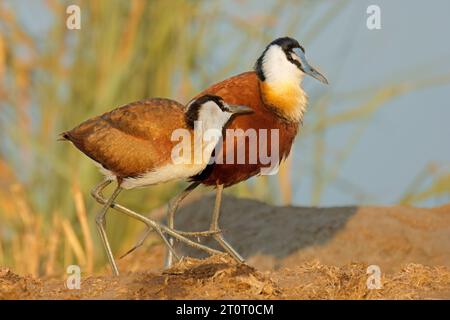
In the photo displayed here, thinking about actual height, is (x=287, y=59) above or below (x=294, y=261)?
above

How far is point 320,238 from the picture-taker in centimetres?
721

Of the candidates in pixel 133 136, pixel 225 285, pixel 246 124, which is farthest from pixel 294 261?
pixel 225 285

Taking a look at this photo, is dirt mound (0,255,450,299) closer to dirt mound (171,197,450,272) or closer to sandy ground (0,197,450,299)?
sandy ground (0,197,450,299)

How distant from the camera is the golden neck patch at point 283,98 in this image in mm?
5562

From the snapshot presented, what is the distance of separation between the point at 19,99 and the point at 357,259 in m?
3.68

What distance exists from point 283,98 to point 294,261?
5.92ft

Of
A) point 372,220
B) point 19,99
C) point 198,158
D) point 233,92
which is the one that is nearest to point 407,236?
point 372,220

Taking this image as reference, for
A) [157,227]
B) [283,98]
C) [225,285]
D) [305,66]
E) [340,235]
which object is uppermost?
[305,66]

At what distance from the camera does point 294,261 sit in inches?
277

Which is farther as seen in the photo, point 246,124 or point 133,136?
point 246,124

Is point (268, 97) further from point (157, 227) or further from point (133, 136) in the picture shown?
point (157, 227)


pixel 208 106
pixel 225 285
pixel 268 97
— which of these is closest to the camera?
pixel 225 285

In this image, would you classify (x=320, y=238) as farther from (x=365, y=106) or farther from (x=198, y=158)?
(x=198, y=158)

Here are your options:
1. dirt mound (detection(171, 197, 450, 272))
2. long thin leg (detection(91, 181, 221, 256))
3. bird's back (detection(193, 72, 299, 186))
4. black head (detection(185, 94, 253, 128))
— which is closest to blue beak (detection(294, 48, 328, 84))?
bird's back (detection(193, 72, 299, 186))
